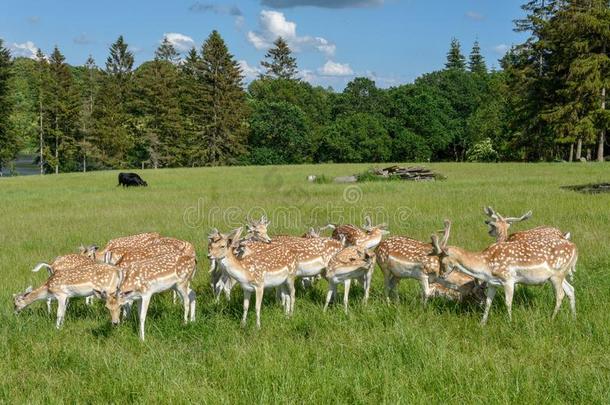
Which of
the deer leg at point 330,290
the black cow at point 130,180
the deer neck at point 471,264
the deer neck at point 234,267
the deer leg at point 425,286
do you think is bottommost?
the black cow at point 130,180

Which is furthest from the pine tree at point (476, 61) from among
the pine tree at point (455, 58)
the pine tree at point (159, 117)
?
the pine tree at point (159, 117)

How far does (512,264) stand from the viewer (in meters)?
6.85

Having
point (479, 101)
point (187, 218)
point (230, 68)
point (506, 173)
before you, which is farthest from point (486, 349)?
point (479, 101)

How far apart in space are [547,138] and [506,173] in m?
20.4

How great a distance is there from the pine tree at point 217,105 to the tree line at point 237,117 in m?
0.14

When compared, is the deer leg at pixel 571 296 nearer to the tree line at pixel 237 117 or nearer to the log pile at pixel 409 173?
the log pile at pixel 409 173

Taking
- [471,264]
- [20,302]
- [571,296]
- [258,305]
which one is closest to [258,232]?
[258,305]

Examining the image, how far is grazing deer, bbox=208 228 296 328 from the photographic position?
7.30m

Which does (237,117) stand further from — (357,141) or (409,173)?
(409,173)

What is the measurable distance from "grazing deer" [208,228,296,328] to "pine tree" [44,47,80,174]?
60221 millimetres

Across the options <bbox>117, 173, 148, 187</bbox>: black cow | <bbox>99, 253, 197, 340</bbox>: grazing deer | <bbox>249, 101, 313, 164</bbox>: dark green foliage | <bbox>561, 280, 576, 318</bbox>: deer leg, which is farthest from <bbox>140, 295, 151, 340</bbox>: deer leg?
<bbox>249, 101, 313, 164</bbox>: dark green foliage

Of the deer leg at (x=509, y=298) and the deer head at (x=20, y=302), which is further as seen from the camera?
the deer head at (x=20, y=302)

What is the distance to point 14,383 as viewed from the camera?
5.79 metres

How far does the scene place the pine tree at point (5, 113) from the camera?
55562 millimetres
